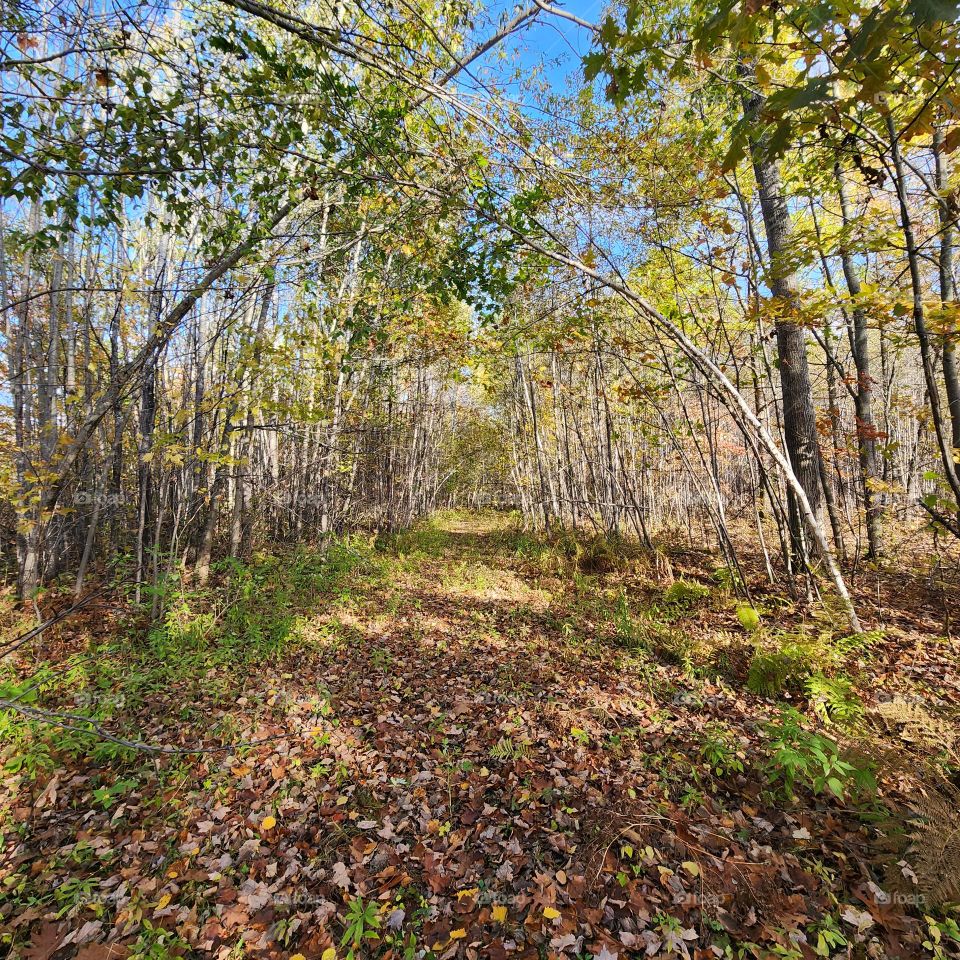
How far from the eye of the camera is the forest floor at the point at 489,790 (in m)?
2.34

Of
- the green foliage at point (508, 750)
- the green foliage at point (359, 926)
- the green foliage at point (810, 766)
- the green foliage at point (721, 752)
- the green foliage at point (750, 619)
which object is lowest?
the green foliage at point (359, 926)

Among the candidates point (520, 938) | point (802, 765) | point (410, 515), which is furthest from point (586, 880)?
point (410, 515)

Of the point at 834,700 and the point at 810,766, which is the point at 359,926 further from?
the point at 834,700

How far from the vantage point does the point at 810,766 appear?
3014 mm

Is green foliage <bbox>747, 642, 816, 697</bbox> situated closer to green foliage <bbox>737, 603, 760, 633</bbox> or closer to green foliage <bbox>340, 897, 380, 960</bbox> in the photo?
green foliage <bbox>737, 603, 760, 633</bbox>

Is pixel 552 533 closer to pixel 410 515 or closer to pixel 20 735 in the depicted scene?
pixel 410 515

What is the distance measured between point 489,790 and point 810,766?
2311mm

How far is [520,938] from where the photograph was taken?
2.34m

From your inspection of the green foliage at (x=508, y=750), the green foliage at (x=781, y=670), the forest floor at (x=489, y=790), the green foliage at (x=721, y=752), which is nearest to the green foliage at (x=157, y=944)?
the forest floor at (x=489, y=790)

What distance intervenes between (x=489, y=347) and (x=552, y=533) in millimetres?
4971

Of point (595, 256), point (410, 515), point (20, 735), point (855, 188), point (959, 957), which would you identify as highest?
point (855, 188)

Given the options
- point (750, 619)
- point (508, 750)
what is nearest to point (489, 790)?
point (508, 750)

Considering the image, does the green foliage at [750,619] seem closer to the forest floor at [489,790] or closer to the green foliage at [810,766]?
the forest floor at [489,790]

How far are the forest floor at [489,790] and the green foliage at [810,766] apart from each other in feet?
0.09
